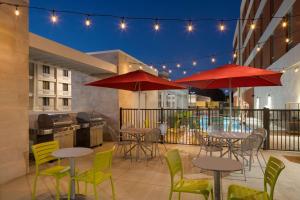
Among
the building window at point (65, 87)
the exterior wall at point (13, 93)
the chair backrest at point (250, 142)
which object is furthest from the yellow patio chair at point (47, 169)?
the building window at point (65, 87)

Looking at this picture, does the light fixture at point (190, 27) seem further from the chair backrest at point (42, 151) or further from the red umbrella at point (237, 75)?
the chair backrest at point (42, 151)

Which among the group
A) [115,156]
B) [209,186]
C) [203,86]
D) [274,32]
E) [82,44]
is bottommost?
[115,156]

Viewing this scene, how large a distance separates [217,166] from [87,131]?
5.58 m

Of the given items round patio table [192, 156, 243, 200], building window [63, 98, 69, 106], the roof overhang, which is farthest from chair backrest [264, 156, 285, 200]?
building window [63, 98, 69, 106]

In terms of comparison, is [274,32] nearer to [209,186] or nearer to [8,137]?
[209,186]

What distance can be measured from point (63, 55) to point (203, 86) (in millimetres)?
4081

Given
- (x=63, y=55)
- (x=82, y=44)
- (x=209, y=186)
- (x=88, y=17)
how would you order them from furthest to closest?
(x=82, y=44) → (x=63, y=55) → (x=88, y=17) → (x=209, y=186)

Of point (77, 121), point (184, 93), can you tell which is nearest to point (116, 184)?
point (77, 121)

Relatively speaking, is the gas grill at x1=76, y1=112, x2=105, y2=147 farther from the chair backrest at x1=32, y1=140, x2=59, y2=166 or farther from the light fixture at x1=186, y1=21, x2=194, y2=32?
the light fixture at x1=186, y1=21, x2=194, y2=32

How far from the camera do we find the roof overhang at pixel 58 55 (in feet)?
18.0

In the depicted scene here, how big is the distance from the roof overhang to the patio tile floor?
291 cm

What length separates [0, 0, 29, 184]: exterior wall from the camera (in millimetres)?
4422

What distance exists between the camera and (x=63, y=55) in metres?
6.33

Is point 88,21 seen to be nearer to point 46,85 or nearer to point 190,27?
point 190,27
